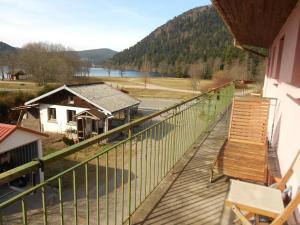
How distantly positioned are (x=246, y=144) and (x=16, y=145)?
361 inches

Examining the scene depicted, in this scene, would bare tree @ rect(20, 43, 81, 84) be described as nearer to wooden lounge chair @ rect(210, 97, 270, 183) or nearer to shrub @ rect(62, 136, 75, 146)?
shrub @ rect(62, 136, 75, 146)

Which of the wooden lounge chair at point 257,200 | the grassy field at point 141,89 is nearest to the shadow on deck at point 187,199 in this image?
the wooden lounge chair at point 257,200

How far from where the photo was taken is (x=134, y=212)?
271cm

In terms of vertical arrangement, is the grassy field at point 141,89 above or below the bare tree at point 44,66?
below

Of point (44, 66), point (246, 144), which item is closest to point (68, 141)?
point (246, 144)

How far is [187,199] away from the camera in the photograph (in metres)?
3.06

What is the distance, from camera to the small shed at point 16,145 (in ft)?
33.0

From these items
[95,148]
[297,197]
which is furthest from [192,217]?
[95,148]

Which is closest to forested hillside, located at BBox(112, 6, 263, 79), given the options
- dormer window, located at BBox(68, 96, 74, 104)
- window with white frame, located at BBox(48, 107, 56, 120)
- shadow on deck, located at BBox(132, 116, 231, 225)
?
dormer window, located at BBox(68, 96, 74, 104)

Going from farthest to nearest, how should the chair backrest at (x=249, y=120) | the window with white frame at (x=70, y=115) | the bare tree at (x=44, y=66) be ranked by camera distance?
the bare tree at (x=44, y=66), the window with white frame at (x=70, y=115), the chair backrest at (x=249, y=120)

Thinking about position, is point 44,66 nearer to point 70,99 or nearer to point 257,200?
point 70,99

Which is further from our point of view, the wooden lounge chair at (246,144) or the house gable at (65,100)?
the house gable at (65,100)

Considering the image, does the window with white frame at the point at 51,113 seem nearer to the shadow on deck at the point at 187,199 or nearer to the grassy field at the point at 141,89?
the grassy field at the point at 141,89

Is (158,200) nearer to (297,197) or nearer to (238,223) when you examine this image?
(238,223)
